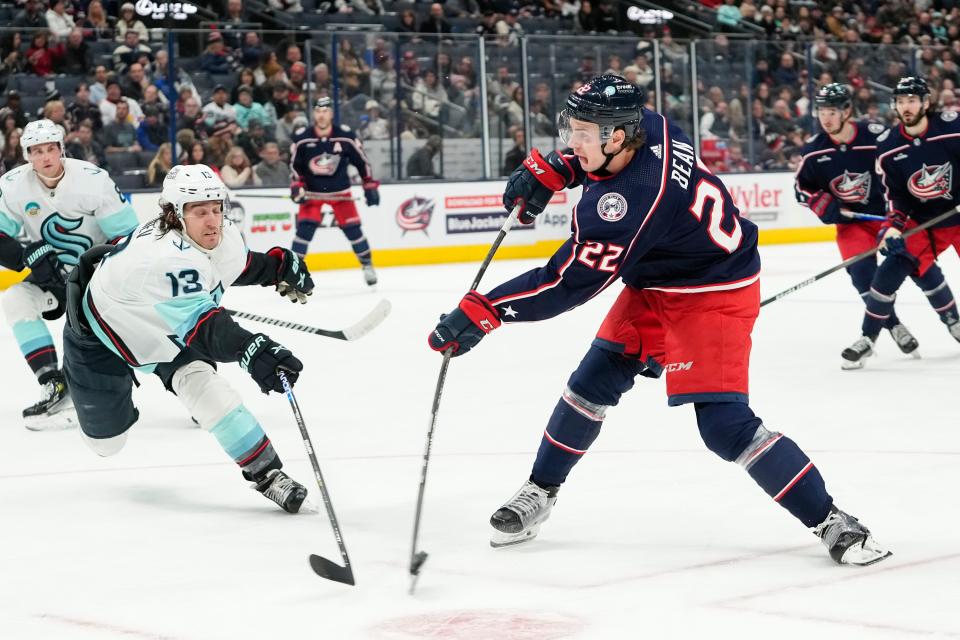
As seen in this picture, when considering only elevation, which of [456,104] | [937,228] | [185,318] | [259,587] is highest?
[185,318]

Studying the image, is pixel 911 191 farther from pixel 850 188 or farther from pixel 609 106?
pixel 609 106

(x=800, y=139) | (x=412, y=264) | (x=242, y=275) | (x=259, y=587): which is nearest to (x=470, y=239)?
(x=412, y=264)

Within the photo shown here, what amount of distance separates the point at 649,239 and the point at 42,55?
8.77 m

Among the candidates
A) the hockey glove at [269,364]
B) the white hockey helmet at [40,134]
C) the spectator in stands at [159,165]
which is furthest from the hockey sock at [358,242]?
the hockey glove at [269,364]

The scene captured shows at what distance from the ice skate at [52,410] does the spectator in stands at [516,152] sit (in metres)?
7.73

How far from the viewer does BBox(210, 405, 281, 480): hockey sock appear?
352 cm

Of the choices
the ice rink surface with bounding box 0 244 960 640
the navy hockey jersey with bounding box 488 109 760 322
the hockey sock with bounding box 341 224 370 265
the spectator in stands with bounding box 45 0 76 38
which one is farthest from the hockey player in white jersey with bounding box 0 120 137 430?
the spectator in stands with bounding box 45 0 76 38

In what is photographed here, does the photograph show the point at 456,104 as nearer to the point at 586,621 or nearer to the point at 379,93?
the point at 379,93

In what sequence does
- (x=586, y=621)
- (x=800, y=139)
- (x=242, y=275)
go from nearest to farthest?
(x=586, y=621) → (x=242, y=275) → (x=800, y=139)

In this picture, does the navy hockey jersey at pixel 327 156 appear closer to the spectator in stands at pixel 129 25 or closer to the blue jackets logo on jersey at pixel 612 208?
the spectator in stands at pixel 129 25

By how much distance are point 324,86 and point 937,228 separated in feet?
22.1

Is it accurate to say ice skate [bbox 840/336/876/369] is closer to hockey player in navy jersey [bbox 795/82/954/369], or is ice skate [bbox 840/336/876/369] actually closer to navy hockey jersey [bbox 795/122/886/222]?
hockey player in navy jersey [bbox 795/82/954/369]

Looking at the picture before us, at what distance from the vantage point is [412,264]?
11633mm

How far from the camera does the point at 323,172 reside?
33.4 feet
